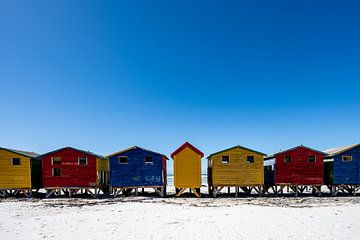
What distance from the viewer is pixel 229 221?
15.2 metres

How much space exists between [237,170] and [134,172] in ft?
38.6

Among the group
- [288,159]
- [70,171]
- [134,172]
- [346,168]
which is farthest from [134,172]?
[346,168]

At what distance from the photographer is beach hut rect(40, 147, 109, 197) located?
2761 centimetres

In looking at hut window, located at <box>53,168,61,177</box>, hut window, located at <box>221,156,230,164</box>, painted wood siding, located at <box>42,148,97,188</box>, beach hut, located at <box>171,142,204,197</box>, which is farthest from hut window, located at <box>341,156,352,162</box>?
hut window, located at <box>53,168,61,177</box>

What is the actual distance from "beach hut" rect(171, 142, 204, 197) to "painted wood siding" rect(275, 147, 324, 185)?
31.7 ft

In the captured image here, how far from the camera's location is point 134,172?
27.9 metres

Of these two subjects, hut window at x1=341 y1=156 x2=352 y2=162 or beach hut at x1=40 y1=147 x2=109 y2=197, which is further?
hut window at x1=341 y1=156 x2=352 y2=162

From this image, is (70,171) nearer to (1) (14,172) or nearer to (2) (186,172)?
(1) (14,172)

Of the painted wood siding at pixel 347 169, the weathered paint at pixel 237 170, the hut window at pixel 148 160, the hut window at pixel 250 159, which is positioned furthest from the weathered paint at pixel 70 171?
the painted wood siding at pixel 347 169

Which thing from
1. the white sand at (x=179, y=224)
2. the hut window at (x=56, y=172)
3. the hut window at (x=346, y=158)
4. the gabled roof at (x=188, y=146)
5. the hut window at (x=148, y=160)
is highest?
the gabled roof at (x=188, y=146)

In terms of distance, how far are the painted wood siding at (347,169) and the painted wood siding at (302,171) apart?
6.55 feet

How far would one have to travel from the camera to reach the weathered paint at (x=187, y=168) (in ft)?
89.1

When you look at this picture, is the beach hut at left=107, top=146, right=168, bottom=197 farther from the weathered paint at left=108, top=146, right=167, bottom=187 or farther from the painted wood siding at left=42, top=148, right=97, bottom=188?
the painted wood siding at left=42, top=148, right=97, bottom=188

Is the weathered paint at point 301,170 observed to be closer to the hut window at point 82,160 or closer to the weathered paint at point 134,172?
the weathered paint at point 134,172
